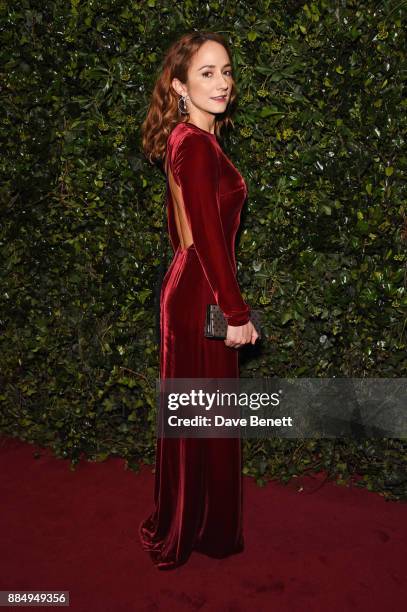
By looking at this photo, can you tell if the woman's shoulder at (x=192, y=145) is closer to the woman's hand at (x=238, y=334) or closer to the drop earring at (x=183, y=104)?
the drop earring at (x=183, y=104)

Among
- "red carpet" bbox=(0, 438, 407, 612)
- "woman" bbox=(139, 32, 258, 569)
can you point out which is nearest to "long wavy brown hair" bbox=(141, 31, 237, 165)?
"woman" bbox=(139, 32, 258, 569)

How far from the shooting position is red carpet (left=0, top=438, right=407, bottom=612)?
11.7ft

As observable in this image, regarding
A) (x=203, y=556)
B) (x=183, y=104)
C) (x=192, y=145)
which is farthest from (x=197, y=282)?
(x=203, y=556)

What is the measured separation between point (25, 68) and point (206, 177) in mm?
2102

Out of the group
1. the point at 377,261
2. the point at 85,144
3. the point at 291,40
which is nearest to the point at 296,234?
the point at 377,261

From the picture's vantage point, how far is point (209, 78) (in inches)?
131

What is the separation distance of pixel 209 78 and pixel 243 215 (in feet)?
3.94

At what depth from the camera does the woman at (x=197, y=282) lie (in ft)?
10.6

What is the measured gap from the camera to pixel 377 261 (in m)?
4.28

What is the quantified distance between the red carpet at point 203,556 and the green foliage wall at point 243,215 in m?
0.28

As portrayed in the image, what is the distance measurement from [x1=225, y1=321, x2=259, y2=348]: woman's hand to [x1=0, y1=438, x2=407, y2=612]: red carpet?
137cm

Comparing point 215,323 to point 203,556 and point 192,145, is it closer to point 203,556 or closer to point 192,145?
point 192,145

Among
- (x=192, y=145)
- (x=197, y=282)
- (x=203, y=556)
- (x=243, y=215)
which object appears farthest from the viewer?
(x=243, y=215)

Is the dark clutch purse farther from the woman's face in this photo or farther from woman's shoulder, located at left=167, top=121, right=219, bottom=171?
the woman's face
